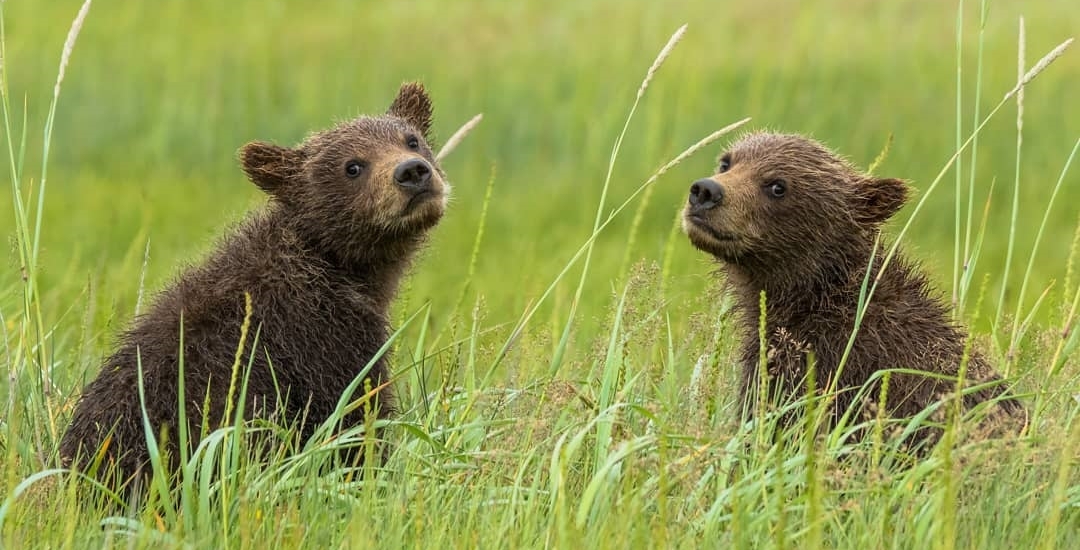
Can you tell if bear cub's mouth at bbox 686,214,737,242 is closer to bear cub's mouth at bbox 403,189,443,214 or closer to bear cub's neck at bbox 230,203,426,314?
bear cub's mouth at bbox 403,189,443,214

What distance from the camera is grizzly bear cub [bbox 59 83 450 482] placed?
17.0ft

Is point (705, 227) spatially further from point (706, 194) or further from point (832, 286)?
point (832, 286)

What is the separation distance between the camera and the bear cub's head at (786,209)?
5867 mm

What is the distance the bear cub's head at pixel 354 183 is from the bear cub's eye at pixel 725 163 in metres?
1.19

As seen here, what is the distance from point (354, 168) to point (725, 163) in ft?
5.17

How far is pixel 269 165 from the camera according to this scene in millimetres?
6289

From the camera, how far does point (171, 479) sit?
15.7 ft

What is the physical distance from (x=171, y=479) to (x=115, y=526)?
0.35 m

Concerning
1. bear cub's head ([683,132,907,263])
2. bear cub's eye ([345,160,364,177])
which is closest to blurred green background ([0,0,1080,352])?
bear cub's eye ([345,160,364,177])

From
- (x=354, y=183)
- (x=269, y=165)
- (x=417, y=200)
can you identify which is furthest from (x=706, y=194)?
(x=269, y=165)

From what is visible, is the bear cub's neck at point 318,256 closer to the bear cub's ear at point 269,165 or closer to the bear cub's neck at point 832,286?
the bear cub's ear at point 269,165

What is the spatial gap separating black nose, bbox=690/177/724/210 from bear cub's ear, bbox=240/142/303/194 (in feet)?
5.61

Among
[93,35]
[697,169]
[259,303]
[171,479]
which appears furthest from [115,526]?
[93,35]

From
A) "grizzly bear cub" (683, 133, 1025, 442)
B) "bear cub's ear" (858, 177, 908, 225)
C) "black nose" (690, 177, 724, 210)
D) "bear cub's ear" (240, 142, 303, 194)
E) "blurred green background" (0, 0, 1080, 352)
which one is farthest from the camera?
"blurred green background" (0, 0, 1080, 352)
